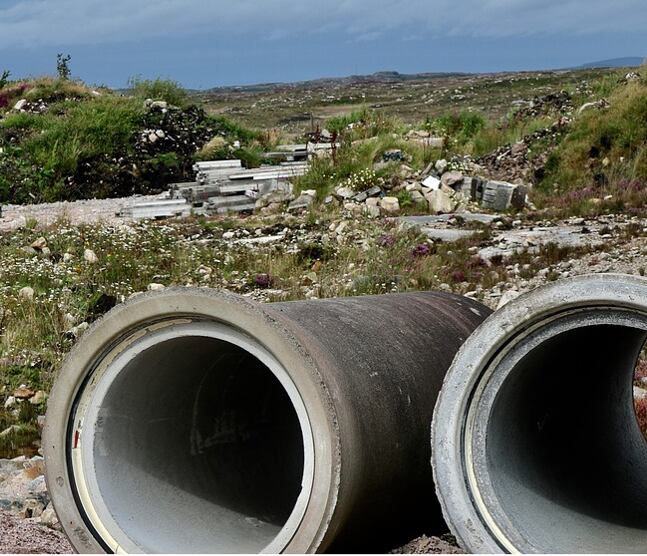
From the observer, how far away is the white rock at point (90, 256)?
11.9 metres

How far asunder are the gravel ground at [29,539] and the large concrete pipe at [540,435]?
5.98 feet

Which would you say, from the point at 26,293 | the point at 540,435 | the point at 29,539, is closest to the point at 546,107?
the point at 26,293

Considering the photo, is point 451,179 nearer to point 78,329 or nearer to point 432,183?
point 432,183

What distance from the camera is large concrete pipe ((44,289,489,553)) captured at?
3.72m

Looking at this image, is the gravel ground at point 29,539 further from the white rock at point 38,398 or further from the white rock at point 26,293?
the white rock at point 26,293

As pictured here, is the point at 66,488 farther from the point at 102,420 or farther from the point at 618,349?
the point at 618,349

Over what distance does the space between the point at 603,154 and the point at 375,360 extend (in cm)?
1478

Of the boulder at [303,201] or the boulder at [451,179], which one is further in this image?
the boulder at [451,179]

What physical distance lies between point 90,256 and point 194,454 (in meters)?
7.81

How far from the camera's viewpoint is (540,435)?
4770 millimetres

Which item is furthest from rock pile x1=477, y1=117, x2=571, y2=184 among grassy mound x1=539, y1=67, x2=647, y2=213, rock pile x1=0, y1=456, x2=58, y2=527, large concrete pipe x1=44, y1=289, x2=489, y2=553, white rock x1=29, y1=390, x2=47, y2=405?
large concrete pipe x1=44, y1=289, x2=489, y2=553

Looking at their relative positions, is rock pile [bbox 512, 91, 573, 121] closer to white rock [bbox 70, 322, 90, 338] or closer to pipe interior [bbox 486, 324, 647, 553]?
white rock [bbox 70, 322, 90, 338]

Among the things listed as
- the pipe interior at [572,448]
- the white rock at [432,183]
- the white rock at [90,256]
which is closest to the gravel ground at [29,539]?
the pipe interior at [572,448]

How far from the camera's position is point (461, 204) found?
17.0 m
